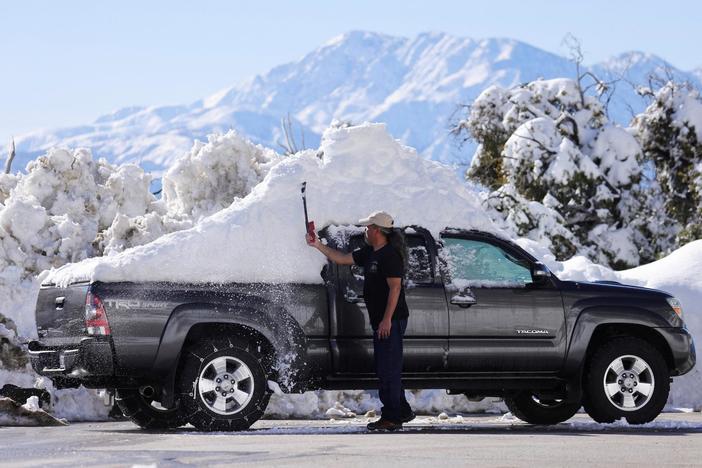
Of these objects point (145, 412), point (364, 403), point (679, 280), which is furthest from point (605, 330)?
point (679, 280)

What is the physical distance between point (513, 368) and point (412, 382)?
0.86 metres

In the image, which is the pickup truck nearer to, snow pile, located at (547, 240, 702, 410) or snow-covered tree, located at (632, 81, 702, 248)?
snow pile, located at (547, 240, 702, 410)

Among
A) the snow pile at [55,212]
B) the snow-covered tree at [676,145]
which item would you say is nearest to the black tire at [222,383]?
the snow pile at [55,212]

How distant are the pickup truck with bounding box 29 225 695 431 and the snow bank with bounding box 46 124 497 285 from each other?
0.13 metres

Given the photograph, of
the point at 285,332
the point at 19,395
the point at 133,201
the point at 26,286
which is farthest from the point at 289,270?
the point at 133,201

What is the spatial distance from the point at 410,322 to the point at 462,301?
46cm

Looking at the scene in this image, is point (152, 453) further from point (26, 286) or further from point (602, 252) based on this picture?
point (602, 252)

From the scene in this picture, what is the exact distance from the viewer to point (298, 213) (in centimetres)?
1179

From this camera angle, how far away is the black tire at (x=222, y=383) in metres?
10.9

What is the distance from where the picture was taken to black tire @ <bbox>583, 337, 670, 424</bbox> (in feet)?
39.2

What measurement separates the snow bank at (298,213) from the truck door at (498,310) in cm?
32

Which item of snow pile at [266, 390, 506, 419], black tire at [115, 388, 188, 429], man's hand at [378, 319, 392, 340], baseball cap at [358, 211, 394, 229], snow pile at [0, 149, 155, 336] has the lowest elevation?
snow pile at [266, 390, 506, 419]

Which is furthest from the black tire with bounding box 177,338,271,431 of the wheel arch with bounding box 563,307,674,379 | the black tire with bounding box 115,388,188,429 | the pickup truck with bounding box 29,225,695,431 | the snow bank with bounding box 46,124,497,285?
the wheel arch with bounding box 563,307,674,379

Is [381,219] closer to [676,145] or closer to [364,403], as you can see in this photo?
[364,403]
